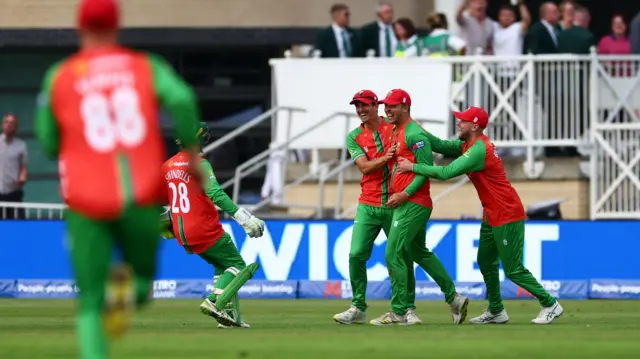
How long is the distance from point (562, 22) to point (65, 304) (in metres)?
9.52

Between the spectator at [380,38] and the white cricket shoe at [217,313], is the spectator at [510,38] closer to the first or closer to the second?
the spectator at [380,38]

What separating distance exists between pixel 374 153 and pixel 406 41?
9.13 meters

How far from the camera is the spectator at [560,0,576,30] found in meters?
24.1

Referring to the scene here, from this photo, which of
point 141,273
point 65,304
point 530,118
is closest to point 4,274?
point 65,304

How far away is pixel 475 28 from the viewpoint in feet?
82.6

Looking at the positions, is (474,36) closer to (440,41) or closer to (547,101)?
(440,41)

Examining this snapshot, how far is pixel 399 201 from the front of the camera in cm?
1547

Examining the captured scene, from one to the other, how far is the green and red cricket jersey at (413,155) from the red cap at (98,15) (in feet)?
24.3

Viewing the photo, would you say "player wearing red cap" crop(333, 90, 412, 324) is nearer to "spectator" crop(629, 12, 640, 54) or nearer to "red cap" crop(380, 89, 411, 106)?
"red cap" crop(380, 89, 411, 106)

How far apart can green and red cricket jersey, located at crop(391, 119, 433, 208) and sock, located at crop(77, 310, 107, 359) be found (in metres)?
7.40

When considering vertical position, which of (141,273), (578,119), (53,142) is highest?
(53,142)

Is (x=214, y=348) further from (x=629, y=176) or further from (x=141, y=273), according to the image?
(x=629, y=176)

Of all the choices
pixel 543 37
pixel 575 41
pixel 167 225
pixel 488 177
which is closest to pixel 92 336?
pixel 167 225

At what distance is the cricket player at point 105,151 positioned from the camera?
8.34 meters
